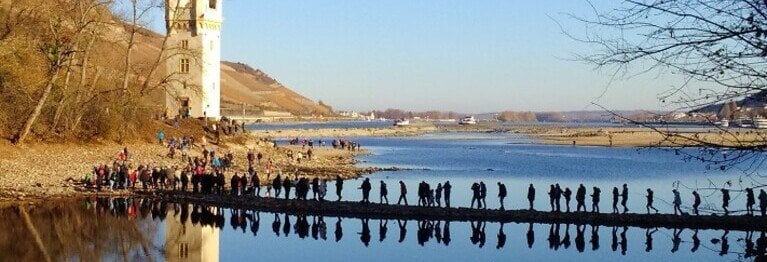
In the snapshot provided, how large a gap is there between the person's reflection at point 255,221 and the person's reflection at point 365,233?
10.8ft

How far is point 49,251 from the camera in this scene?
2216cm

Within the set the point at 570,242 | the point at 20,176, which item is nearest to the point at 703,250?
the point at 570,242

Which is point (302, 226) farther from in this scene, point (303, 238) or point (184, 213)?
point (184, 213)

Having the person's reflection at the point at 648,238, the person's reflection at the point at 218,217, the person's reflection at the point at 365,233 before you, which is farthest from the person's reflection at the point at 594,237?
the person's reflection at the point at 218,217

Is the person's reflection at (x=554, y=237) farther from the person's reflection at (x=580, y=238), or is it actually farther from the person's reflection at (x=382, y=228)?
the person's reflection at (x=382, y=228)

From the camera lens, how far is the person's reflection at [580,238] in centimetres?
2470

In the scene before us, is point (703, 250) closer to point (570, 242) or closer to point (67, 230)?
point (570, 242)

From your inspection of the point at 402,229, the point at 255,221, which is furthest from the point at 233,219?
the point at 402,229

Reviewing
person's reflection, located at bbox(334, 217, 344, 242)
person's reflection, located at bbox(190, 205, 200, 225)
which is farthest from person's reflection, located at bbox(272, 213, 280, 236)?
person's reflection, located at bbox(190, 205, 200, 225)

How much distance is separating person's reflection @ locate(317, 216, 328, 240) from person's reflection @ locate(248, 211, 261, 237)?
6.52ft

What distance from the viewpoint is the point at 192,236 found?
84.6 feet

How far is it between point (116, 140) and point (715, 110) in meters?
47.2

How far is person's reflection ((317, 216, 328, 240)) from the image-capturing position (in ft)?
86.5

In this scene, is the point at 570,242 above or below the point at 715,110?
below
